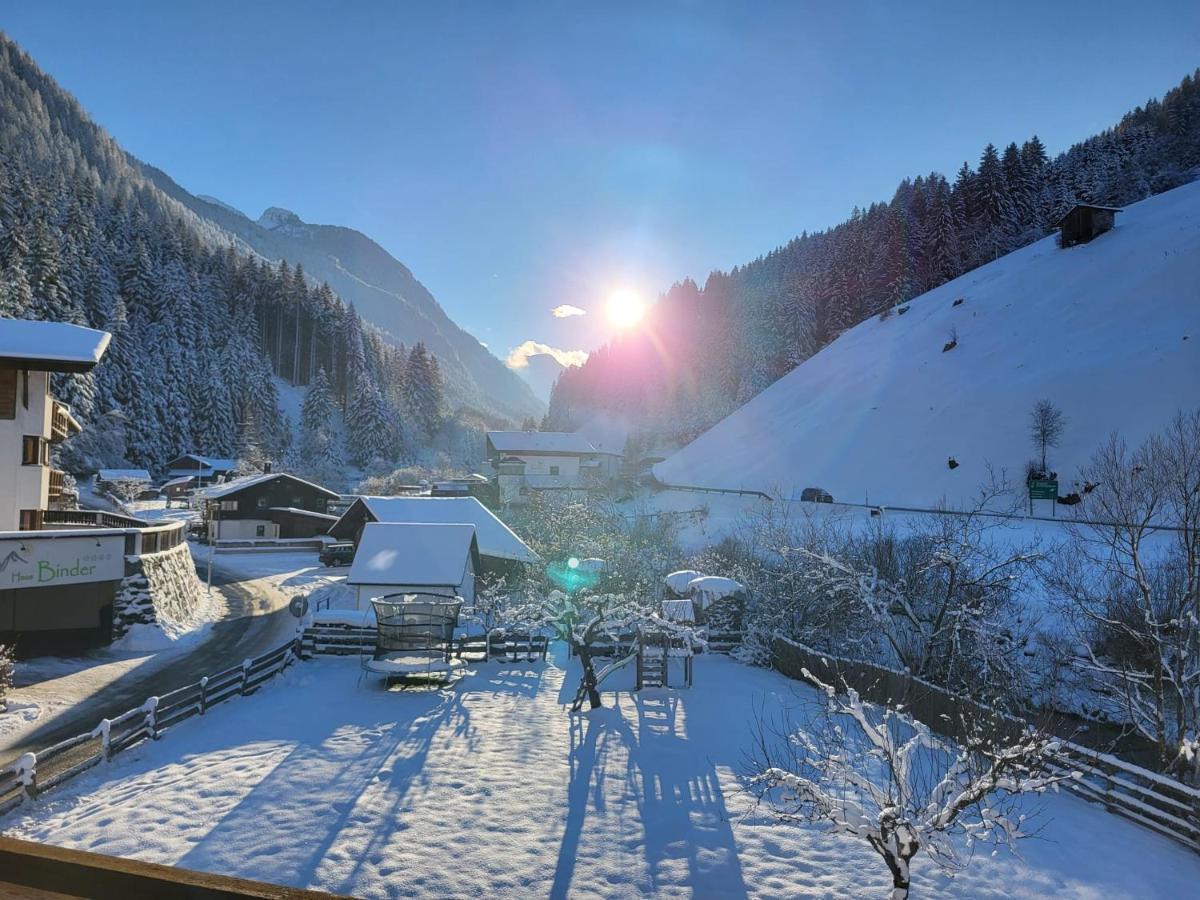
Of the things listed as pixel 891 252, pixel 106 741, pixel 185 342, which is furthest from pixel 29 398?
pixel 891 252

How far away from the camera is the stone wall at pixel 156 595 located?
2414cm

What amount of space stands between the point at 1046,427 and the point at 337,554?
46.1 m

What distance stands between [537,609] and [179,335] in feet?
285

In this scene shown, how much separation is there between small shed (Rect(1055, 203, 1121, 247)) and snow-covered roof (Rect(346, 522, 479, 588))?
57.9 m

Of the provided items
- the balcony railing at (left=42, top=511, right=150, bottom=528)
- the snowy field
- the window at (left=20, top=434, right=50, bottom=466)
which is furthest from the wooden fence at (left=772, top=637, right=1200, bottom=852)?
the window at (left=20, top=434, right=50, bottom=466)

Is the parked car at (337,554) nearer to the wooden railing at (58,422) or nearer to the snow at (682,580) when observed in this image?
the wooden railing at (58,422)

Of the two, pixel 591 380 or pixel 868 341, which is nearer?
pixel 868 341

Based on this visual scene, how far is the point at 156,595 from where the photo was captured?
25.2 meters

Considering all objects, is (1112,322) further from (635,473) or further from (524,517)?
(635,473)

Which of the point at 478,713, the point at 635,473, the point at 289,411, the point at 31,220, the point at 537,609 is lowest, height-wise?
the point at 478,713

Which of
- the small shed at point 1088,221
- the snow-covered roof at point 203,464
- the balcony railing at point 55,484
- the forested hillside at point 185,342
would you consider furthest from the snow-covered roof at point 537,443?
the small shed at point 1088,221

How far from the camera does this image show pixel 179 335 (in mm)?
85875

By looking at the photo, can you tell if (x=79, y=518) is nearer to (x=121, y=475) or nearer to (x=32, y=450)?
(x=32, y=450)

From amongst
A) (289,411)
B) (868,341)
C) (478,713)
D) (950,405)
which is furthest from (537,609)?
(289,411)
